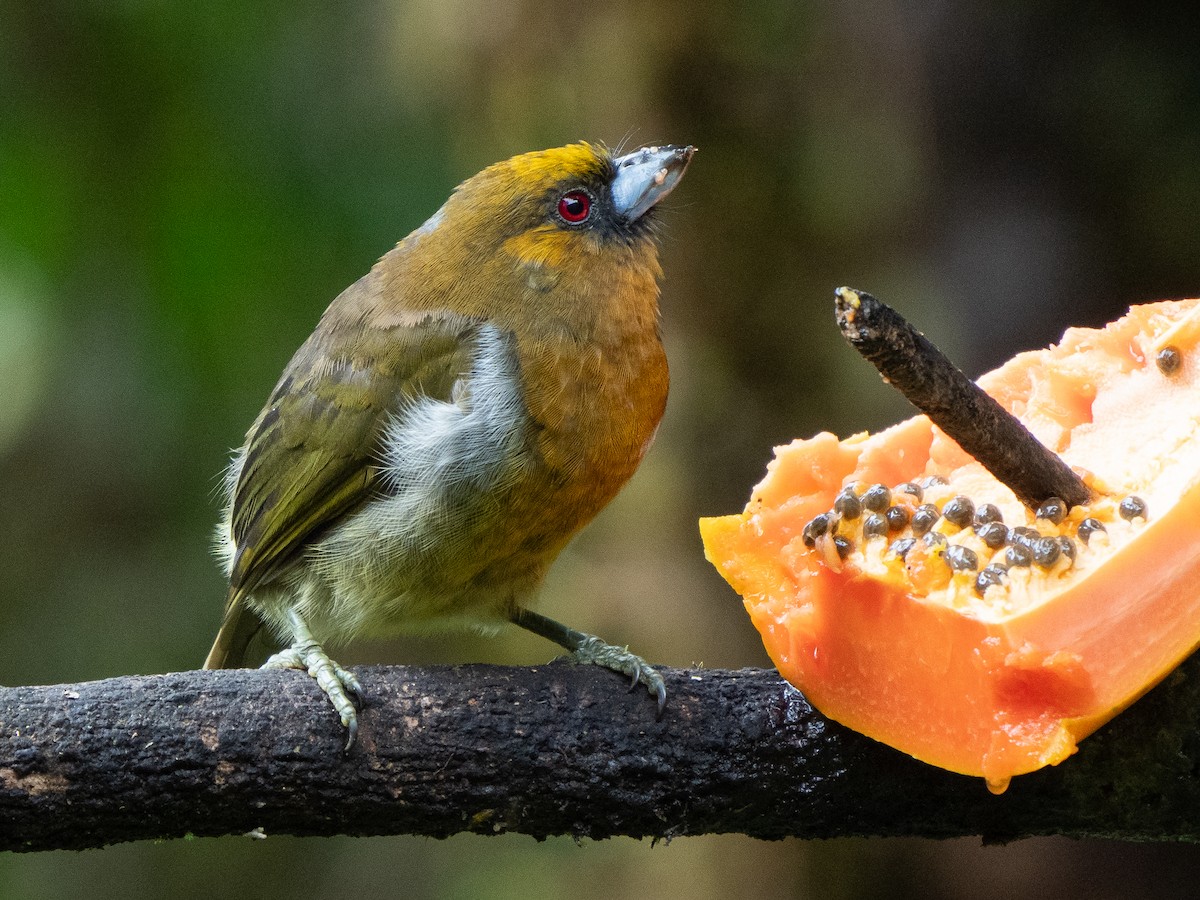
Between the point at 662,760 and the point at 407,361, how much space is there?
1049 millimetres

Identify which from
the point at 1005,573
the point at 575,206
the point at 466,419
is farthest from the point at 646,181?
the point at 1005,573

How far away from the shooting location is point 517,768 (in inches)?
77.9

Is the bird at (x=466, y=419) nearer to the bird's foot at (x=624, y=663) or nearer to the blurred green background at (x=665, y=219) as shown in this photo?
the bird's foot at (x=624, y=663)

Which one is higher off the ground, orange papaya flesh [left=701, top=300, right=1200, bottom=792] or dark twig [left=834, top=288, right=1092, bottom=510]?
dark twig [left=834, top=288, right=1092, bottom=510]

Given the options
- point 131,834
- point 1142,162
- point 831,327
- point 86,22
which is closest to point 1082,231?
point 1142,162

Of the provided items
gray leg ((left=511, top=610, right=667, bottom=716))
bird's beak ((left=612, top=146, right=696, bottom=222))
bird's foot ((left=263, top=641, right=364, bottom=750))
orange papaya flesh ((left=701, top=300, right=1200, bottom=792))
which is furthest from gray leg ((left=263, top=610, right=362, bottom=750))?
bird's beak ((left=612, top=146, right=696, bottom=222))

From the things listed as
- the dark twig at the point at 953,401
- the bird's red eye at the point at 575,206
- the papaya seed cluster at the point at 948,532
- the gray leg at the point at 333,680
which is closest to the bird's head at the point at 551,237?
the bird's red eye at the point at 575,206

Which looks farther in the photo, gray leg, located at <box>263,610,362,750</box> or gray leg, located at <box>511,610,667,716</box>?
gray leg, located at <box>511,610,667,716</box>

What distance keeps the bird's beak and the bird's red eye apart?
0.20ft

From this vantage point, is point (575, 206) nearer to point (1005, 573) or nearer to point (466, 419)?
point (466, 419)

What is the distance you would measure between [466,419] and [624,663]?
21.3 inches

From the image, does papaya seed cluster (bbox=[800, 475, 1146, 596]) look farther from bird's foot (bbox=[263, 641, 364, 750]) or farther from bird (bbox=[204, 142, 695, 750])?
bird's foot (bbox=[263, 641, 364, 750])

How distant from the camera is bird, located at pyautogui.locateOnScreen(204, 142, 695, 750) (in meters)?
2.49

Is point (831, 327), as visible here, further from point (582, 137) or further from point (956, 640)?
point (956, 640)
